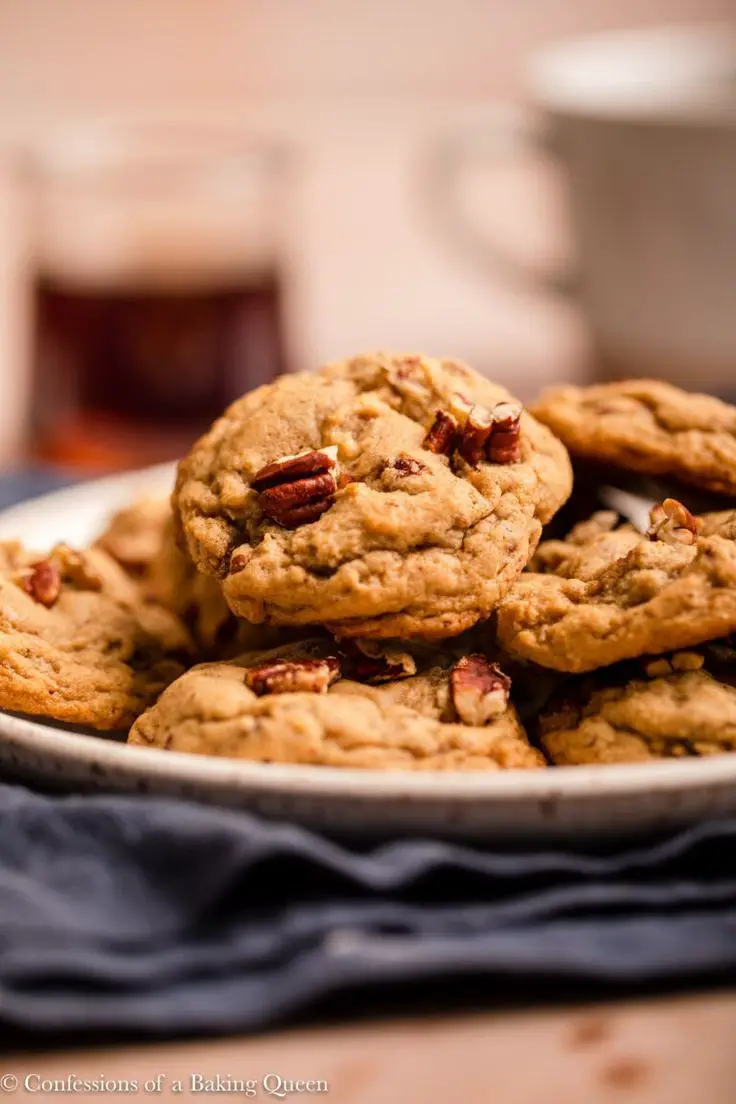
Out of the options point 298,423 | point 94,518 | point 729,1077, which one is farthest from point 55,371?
point 729,1077

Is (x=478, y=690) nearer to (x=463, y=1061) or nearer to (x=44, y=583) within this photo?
(x=463, y=1061)

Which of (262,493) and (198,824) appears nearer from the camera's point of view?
(198,824)

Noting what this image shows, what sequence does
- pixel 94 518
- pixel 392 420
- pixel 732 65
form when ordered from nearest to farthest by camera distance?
pixel 392 420
pixel 94 518
pixel 732 65

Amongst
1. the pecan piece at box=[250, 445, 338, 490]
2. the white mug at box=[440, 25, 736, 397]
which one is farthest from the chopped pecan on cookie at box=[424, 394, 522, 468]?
the white mug at box=[440, 25, 736, 397]

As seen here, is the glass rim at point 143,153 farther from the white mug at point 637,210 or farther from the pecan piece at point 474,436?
the pecan piece at point 474,436

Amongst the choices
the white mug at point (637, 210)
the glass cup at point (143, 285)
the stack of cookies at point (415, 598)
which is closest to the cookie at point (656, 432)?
the stack of cookies at point (415, 598)

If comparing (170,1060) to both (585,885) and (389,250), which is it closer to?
(585,885)

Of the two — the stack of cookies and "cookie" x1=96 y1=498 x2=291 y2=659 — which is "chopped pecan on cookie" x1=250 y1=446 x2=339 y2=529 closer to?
the stack of cookies
